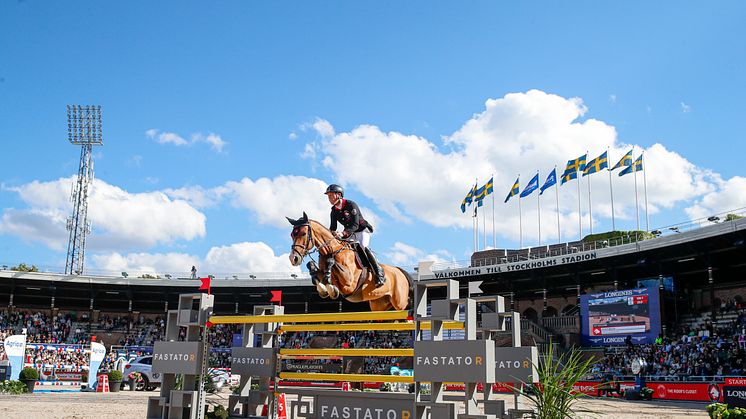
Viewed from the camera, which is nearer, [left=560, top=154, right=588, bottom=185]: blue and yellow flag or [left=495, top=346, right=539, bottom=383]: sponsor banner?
[left=495, top=346, right=539, bottom=383]: sponsor banner

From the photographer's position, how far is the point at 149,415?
9.62 m

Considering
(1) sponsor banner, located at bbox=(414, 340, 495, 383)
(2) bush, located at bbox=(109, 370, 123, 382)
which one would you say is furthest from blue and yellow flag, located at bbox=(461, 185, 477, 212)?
(1) sponsor banner, located at bbox=(414, 340, 495, 383)

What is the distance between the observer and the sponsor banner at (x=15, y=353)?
25.3m

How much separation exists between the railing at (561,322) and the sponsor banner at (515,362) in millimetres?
26188

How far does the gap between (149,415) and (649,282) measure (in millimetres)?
29206

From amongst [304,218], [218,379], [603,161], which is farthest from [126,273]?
[304,218]

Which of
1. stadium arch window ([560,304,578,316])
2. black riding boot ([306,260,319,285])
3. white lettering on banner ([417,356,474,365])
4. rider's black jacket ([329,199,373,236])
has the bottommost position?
white lettering on banner ([417,356,474,365])

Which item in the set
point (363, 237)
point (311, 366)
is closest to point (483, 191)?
point (311, 366)

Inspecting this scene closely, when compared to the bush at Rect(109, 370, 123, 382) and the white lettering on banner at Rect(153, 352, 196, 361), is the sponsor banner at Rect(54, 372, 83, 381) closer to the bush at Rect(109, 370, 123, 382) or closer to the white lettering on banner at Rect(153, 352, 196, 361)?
the bush at Rect(109, 370, 123, 382)

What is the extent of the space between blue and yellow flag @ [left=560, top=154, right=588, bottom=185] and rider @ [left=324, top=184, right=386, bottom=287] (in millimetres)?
28642

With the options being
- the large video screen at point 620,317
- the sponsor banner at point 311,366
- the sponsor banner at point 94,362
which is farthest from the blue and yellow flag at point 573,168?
the sponsor banner at point 94,362

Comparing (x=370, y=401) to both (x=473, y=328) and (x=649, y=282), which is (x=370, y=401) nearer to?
(x=473, y=328)

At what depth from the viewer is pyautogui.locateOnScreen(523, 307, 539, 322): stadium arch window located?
40562mm

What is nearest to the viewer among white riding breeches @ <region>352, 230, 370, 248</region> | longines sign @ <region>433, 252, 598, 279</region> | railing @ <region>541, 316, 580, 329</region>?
white riding breeches @ <region>352, 230, 370, 248</region>
